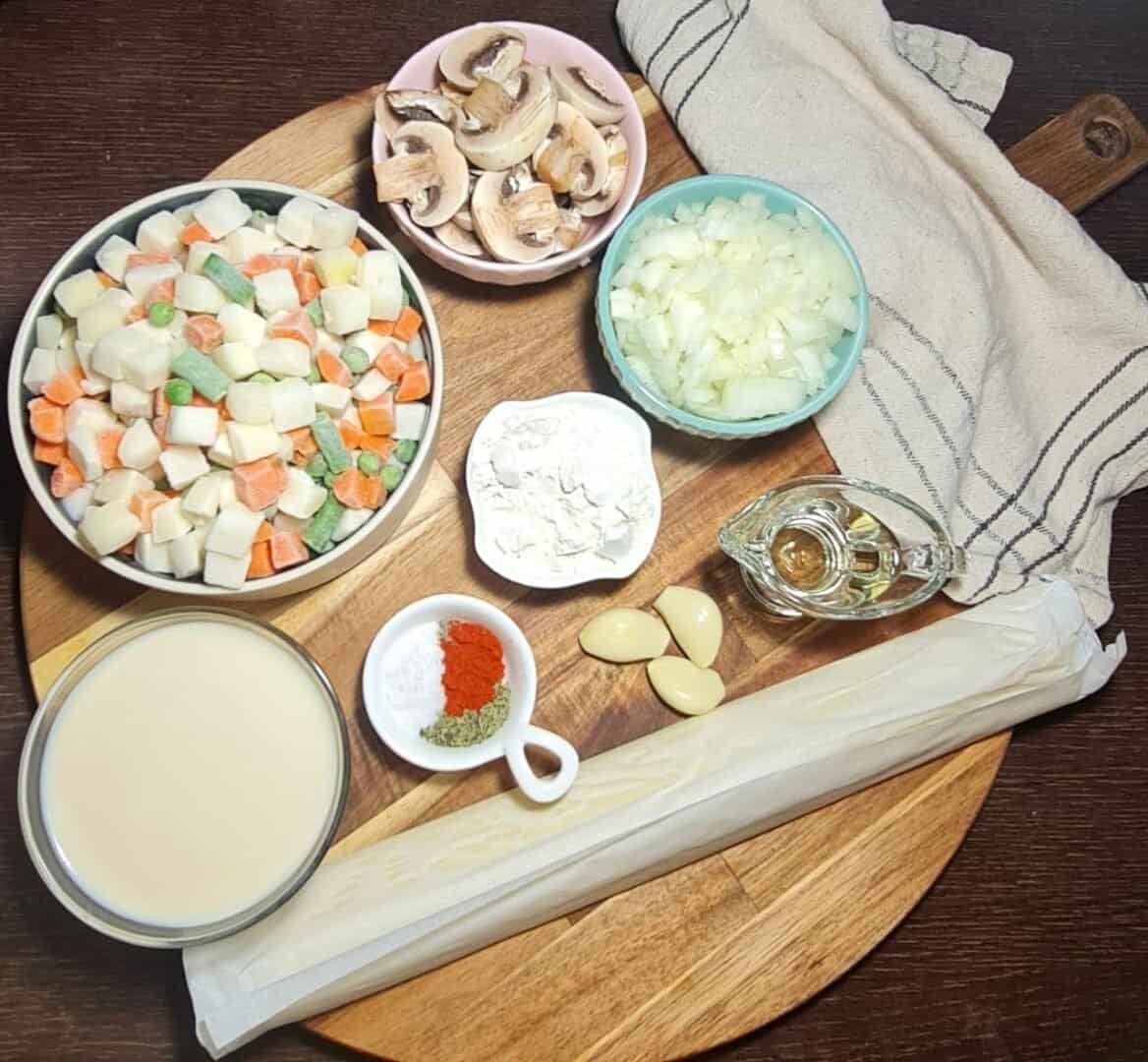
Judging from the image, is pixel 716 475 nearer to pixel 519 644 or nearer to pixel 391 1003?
pixel 519 644

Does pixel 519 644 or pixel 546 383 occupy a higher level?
pixel 546 383

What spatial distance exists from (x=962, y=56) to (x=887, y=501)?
764 millimetres

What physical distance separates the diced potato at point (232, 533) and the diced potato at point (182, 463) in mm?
57

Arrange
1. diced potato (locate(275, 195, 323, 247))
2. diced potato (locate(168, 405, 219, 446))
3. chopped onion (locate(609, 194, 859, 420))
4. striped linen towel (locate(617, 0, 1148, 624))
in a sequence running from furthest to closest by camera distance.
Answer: striped linen towel (locate(617, 0, 1148, 624)) < chopped onion (locate(609, 194, 859, 420)) < diced potato (locate(275, 195, 323, 247)) < diced potato (locate(168, 405, 219, 446))

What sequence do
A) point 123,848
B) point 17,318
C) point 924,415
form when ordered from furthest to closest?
point 17,318 < point 924,415 < point 123,848

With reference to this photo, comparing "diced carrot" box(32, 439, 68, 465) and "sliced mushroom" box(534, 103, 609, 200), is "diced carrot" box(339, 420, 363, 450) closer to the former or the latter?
"diced carrot" box(32, 439, 68, 465)

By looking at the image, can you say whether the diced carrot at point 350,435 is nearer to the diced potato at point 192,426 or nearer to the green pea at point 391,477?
the green pea at point 391,477

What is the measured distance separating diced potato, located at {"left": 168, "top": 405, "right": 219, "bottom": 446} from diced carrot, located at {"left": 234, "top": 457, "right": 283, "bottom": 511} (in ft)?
0.16

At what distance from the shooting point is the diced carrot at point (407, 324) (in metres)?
1.38

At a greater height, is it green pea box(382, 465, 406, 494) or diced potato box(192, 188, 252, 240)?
diced potato box(192, 188, 252, 240)

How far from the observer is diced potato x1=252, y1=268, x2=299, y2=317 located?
52.3 inches

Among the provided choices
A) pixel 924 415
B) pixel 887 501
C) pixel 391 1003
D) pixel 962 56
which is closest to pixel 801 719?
pixel 887 501

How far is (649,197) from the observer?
150cm

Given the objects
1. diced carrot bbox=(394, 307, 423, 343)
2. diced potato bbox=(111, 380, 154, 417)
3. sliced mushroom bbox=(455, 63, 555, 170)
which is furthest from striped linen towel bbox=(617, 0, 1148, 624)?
diced potato bbox=(111, 380, 154, 417)
